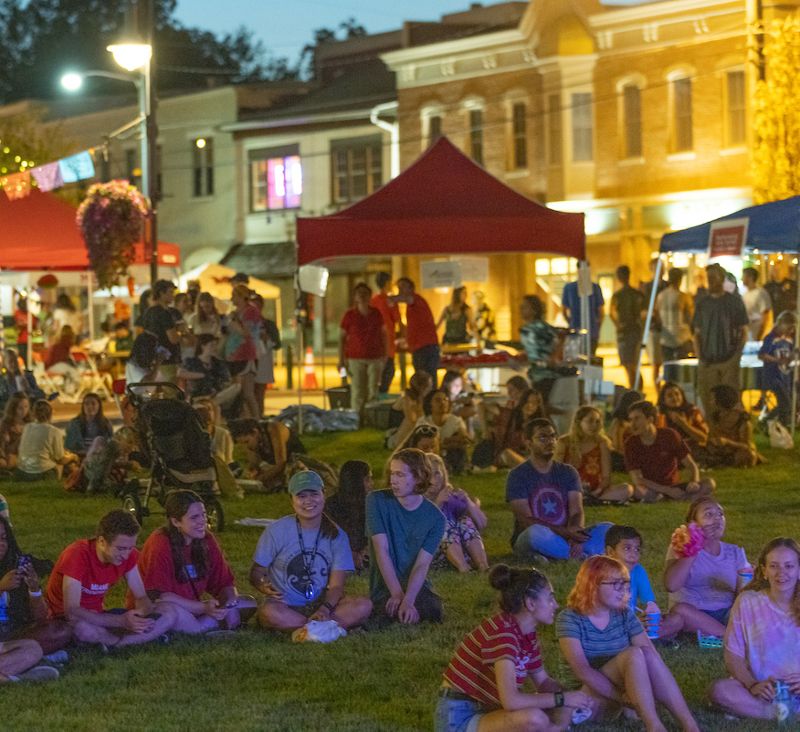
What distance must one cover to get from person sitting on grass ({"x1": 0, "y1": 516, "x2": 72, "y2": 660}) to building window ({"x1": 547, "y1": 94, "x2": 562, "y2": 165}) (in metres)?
31.9

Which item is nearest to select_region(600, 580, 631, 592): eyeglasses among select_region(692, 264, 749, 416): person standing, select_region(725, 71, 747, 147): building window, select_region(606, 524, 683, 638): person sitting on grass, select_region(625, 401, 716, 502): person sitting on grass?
select_region(606, 524, 683, 638): person sitting on grass

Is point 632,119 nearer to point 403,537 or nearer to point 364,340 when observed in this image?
point 364,340

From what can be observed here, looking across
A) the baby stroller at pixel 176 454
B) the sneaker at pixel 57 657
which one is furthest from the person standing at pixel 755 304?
the sneaker at pixel 57 657

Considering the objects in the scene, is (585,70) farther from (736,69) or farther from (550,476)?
(550,476)

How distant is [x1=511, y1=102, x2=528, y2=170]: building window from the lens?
133 feet

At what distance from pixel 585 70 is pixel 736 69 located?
4340 mm

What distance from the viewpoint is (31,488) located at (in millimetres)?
16031

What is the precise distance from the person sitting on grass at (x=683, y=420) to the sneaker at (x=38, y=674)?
A: 896 cm

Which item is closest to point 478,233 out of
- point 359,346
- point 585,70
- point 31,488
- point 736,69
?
point 359,346

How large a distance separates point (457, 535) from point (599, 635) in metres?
3.96

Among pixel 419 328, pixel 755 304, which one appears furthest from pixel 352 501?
pixel 755 304

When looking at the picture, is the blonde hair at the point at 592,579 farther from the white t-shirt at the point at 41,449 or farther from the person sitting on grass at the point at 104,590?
the white t-shirt at the point at 41,449

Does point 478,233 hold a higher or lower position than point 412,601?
higher

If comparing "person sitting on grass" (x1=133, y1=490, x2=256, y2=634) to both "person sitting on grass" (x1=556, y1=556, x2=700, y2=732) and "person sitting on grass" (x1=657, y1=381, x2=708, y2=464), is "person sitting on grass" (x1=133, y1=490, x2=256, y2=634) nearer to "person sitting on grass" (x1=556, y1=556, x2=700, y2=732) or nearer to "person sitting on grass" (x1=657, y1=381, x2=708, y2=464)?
"person sitting on grass" (x1=556, y1=556, x2=700, y2=732)
